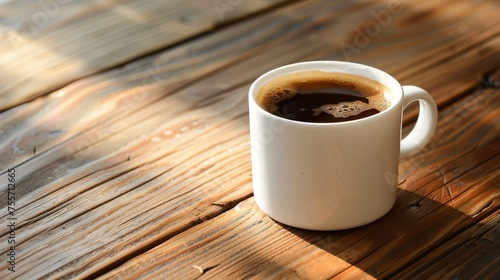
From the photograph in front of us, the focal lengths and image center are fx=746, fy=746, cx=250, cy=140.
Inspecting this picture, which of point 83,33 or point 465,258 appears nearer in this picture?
point 465,258

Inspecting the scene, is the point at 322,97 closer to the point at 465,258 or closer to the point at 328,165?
the point at 328,165

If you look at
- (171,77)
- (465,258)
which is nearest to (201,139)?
(171,77)

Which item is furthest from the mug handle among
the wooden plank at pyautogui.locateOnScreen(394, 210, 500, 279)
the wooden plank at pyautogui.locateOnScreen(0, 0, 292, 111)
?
the wooden plank at pyautogui.locateOnScreen(0, 0, 292, 111)

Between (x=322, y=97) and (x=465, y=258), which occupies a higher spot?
(x=322, y=97)

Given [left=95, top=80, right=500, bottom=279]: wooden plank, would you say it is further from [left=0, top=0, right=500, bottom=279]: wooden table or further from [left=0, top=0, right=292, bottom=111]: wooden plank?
[left=0, top=0, right=292, bottom=111]: wooden plank

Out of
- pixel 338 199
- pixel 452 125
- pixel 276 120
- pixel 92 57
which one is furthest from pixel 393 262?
pixel 92 57

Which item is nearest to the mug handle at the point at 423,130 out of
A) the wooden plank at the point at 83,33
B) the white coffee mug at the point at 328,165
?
the white coffee mug at the point at 328,165

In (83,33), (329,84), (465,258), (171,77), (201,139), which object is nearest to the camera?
(465,258)
